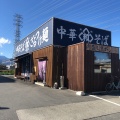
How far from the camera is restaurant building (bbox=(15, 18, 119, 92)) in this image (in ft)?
46.3

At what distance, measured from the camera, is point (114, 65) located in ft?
50.5

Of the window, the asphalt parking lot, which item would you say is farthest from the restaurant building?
the asphalt parking lot

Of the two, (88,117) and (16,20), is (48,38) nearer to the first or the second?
(88,117)

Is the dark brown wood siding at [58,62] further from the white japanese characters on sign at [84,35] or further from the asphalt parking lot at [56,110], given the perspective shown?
the asphalt parking lot at [56,110]

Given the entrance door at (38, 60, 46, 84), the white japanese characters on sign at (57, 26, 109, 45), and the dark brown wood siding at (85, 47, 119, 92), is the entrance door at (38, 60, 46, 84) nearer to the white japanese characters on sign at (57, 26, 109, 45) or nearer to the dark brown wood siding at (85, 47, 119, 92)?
the white japanese characters on sign at (57, 26, 109, 45)

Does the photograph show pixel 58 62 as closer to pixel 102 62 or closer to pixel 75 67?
pixel 75 67

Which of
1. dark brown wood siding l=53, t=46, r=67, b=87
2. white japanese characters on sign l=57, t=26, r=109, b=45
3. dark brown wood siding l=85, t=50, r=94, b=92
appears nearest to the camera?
dark brown wood siding l=85, t=50, r=94, b=92

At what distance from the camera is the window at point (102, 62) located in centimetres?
1441

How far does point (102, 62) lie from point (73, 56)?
2079 mm

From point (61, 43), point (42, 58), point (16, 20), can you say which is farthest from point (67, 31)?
point (16, 20)

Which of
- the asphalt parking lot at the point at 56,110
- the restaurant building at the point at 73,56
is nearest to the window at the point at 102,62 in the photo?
the restaurant building at the point at 73,56

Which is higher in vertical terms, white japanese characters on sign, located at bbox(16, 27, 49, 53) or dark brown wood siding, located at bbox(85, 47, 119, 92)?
white japanese characters on sign, located at bbox(16, 27, 49, 53)

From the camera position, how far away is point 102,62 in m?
14.7

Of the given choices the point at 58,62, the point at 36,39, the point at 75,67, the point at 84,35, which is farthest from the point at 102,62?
the point at 36,39
